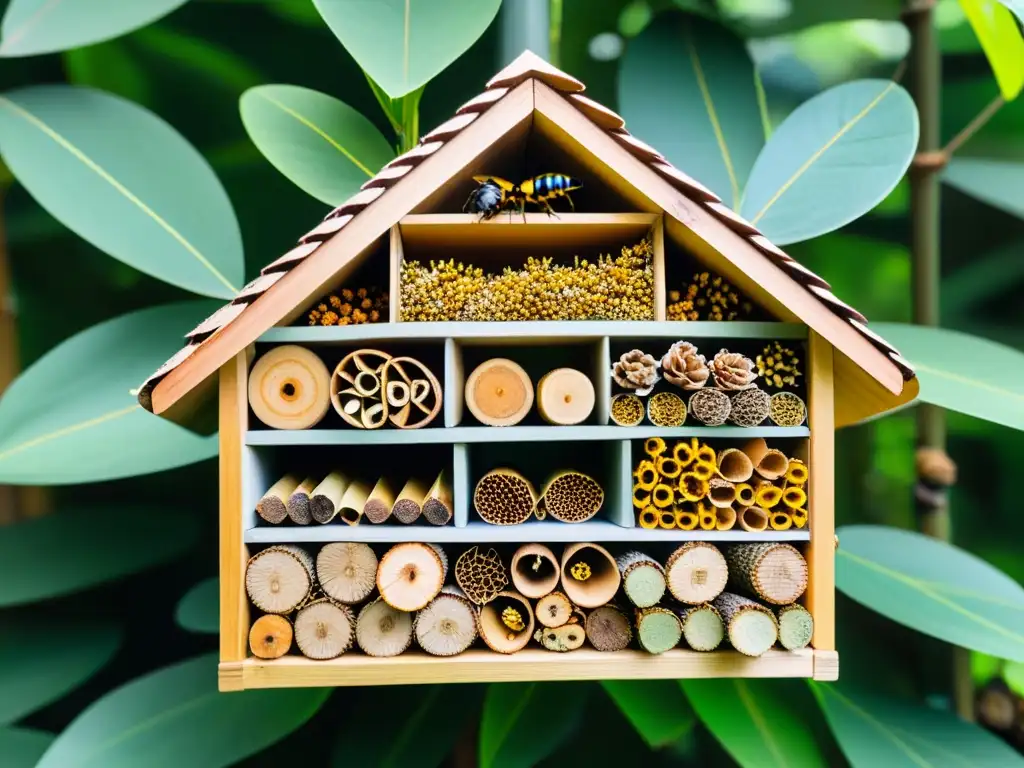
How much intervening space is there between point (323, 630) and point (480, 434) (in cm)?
42

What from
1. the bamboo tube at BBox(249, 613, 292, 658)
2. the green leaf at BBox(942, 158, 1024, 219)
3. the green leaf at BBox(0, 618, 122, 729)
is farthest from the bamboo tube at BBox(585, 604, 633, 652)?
the green leaf at BBox(942, 158, 1024, 219)

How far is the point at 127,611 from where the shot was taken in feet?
5.45

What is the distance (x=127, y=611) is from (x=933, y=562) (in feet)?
6.99

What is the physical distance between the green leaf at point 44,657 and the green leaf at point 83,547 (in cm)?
4

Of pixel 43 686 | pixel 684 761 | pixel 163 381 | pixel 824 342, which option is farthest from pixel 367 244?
pixel 684 761

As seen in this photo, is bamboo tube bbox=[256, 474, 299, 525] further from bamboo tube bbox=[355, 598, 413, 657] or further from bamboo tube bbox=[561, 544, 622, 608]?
bamboo tube bbox=[561, 544, 622, 608]

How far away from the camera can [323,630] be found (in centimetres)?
96

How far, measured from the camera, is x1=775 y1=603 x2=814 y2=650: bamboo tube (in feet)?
3.21

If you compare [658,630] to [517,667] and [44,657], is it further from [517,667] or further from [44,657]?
[44,657]

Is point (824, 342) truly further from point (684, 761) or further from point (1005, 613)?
point (684, 761)

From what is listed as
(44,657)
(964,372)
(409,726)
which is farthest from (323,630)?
(964,372)

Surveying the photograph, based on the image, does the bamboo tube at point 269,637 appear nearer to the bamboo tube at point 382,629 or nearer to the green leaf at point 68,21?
the bamboo tube at point 382,629

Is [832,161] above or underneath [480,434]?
above

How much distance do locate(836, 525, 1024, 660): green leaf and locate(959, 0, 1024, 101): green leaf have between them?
3.55 ft
